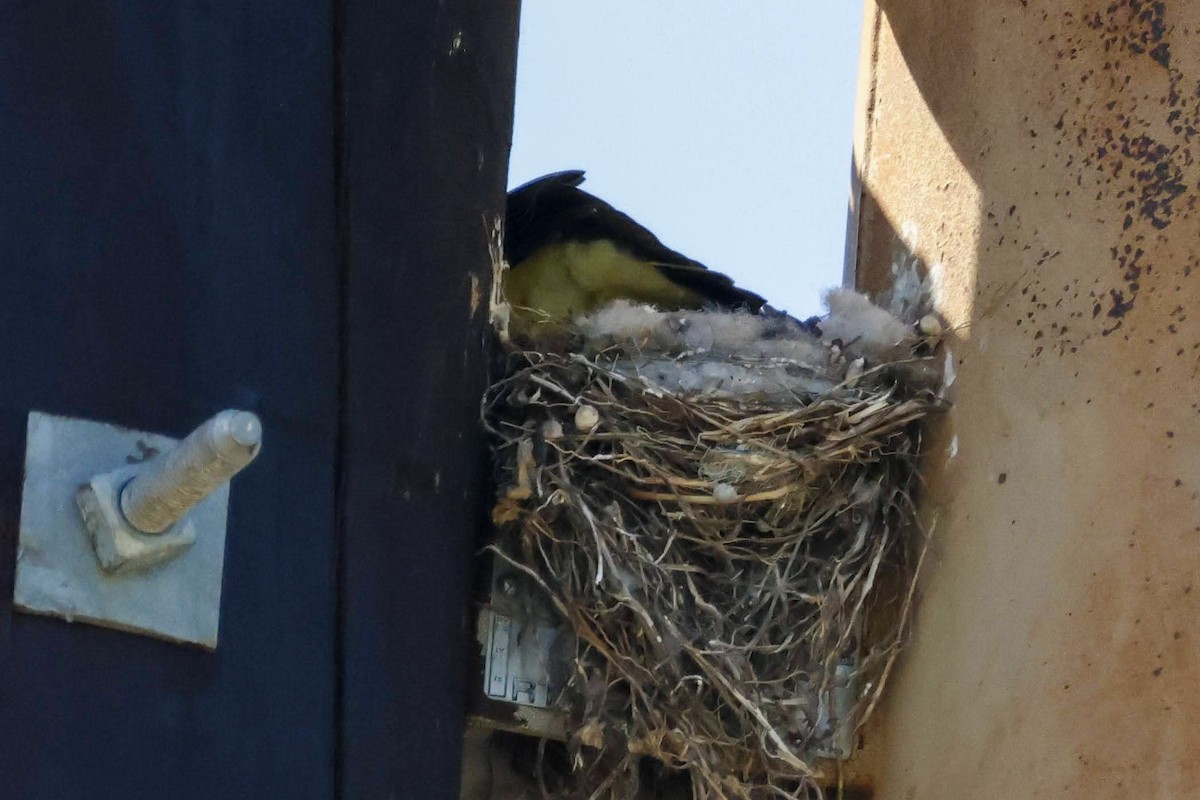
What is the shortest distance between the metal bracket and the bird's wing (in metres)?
2.03

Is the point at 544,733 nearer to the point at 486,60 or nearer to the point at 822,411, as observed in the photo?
the point at 822,411

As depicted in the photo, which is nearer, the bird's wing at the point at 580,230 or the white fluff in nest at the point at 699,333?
the white fluff in nest at the point at 699,333

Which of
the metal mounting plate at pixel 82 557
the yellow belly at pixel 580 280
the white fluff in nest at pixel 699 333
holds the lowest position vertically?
the metal mounting plate at pixel 82 557

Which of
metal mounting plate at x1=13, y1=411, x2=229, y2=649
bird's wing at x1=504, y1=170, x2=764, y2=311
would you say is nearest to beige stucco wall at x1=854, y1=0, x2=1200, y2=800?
bird's wing at x1=504, y1=170, x2=764, y2=311

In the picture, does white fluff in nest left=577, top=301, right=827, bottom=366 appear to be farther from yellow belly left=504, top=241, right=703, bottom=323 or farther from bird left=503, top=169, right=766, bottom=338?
yellow belly left=504, top=241, right=703, bottom=323

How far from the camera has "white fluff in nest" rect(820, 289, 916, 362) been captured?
3.66 m

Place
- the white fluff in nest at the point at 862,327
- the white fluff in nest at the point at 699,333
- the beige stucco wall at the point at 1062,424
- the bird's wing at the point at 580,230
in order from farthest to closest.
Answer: the bird's wing at the point at 580,230
the white fluff in nest at the point at 699,333
the white fluff in nest at the point at 862,327
the beige stucco wall at the point at 1062,424

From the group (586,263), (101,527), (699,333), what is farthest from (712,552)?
(101,527)

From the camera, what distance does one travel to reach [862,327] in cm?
374

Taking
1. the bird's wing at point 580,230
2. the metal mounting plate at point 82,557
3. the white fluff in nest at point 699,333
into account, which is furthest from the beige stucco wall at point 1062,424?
the metal mounting plate at point 82,557

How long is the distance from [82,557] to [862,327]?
196 cm

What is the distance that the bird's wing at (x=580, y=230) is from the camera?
424cm

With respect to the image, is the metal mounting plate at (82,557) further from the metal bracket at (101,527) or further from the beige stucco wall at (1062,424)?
the beige stucco wall at (1062,424)

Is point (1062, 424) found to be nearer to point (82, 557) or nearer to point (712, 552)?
point (712, 552)
